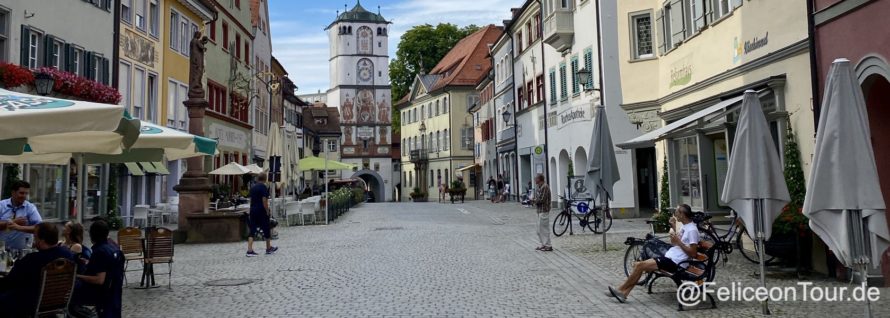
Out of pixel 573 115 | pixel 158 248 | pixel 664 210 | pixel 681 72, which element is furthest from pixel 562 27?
pixel 158 248

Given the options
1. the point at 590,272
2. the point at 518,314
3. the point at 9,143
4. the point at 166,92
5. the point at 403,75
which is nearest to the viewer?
the point at 518,314

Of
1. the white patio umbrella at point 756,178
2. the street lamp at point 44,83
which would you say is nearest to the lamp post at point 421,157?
the street lamp at point 44,83

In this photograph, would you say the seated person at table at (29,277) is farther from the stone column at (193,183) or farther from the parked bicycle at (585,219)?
the parked bicycle at (585,219)

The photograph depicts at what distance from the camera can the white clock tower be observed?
8819 cm

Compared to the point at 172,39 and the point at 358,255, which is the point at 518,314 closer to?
the point at 358,255

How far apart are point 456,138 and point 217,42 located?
3512 cm

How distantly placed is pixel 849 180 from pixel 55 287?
716 centimetres

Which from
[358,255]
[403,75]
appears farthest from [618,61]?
[403,75]

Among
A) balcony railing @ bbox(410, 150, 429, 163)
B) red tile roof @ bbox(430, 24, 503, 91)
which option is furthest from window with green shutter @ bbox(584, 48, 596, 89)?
balcony railing @ bbox(410, 150, 429, 163)

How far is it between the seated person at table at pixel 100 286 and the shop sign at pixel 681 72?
12.7m

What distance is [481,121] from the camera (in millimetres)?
54781

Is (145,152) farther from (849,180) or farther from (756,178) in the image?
(849,180)

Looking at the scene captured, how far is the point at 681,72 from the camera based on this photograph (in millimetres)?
16297

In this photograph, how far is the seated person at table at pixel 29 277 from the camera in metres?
6.11
